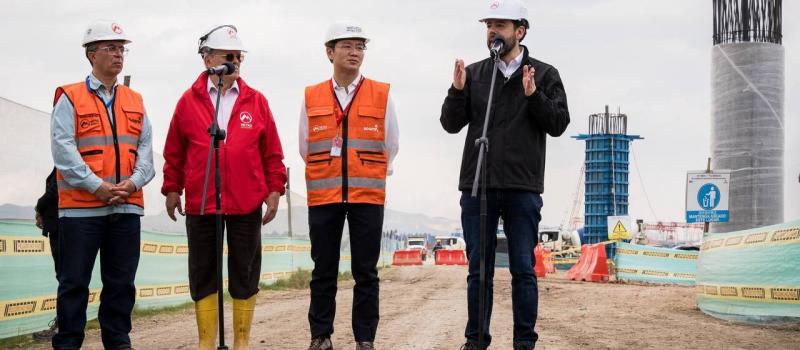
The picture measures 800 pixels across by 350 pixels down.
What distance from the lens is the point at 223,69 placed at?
680 cm

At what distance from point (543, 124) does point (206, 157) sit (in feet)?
6.99

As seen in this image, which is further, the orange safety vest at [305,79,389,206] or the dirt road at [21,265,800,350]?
the dirt road at [21,265,800,350]

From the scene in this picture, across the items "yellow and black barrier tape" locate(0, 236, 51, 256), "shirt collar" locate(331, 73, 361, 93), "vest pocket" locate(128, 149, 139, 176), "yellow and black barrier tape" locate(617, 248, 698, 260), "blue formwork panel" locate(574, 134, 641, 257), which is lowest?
"yellow and black barrier tape" locate(617, 248, 698, 260)

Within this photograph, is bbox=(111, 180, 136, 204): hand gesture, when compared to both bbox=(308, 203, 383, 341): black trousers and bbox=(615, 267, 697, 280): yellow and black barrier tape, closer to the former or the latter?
bbox=(308, 203, 383, 341): black trousers

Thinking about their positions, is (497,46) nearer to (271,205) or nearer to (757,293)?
(271,205)

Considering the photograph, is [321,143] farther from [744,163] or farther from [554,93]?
[744,163]

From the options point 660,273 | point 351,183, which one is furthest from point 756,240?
point 660,273

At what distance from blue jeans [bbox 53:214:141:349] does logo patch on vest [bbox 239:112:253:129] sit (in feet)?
3.09

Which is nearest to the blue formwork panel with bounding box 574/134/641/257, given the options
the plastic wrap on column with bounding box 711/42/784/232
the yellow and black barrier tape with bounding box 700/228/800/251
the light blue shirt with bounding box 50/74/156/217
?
the plastic wrap on column with bounding box 711/42/784/232

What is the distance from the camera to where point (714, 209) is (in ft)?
68.8

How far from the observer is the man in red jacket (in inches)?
275

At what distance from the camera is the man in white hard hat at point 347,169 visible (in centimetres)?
729

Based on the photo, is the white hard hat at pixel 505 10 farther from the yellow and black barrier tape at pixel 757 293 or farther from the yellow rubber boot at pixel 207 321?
the yellow and black barrier tape at pixel 757 293

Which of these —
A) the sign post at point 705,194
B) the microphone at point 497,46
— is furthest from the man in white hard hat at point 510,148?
the sign post at point 705,194
